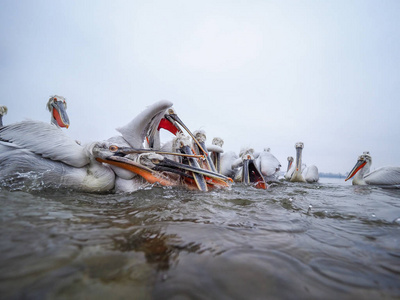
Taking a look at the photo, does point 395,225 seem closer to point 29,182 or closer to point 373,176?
point 29,182

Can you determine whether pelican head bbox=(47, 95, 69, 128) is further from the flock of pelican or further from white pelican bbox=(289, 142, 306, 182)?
white pelican bbox=(289, 142, 306, 182)

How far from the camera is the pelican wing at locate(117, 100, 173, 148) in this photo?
322 cm

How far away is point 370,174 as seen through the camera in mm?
6613

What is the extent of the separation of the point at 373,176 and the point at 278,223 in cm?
743

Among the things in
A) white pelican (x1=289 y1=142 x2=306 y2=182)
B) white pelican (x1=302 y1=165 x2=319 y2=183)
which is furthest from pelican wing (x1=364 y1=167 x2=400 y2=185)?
white pelican (x1=302 y1=165 x2=319 y2=183)

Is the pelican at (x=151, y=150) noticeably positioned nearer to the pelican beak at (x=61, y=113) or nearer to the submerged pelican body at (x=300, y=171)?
the pelican beak at (x=61, y=113)

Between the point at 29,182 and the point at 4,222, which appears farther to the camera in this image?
the point at 29,182

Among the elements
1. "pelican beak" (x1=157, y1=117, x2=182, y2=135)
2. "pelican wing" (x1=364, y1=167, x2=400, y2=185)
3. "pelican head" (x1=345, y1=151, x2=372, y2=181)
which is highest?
"pelican beak" (x1=157, y1=117, x2=182, y2=135)

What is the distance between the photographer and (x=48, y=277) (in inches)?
23.7

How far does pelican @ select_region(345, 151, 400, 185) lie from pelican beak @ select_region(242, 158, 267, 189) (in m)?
4.31

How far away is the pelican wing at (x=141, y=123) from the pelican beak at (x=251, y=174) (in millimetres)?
3319

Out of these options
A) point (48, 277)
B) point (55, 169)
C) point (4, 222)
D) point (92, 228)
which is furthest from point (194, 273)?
point (55, 169)

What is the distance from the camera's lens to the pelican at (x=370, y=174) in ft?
19.0

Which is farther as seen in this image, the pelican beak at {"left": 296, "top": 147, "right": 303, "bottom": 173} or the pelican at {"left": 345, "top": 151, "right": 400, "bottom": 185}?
the pelican beak at {"left": 296, "top": 147, "right": 303, "bottom": 173}
